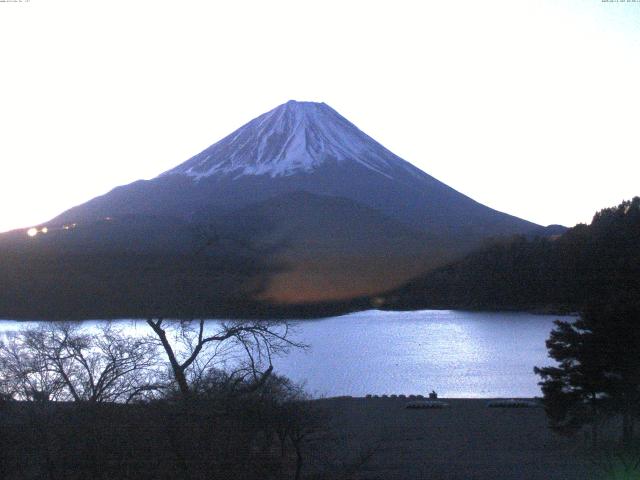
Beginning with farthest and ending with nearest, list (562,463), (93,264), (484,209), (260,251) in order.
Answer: (484,209) < (562,463) < (260,251) < (93,264)

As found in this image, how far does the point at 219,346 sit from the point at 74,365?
155 centimetres

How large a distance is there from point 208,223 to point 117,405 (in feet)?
4.95

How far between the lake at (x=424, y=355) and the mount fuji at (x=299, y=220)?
2.89ft

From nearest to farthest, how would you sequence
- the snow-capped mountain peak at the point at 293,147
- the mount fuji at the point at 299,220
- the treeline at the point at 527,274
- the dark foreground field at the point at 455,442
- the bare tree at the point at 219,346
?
the mount fuji at the point at 299,220 < the bare tree at the point at 219,346 < the dark foreground field at the point at 455,442 < the treeline at the point at 527,274 < the snow-capped mountain peak at the point at 293,147

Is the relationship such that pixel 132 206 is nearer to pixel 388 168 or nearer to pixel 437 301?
pixel 437 301

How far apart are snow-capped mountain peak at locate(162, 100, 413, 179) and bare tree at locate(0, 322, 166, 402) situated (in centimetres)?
2360

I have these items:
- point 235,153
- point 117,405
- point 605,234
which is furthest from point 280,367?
point 235,153

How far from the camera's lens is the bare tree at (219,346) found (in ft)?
21.0

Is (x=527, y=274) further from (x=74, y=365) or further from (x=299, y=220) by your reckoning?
(x=74, y=365)

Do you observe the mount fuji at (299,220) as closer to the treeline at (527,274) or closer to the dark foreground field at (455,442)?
the treeline at (527,274)

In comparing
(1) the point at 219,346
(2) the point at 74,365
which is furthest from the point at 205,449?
(1) the point at 219,346

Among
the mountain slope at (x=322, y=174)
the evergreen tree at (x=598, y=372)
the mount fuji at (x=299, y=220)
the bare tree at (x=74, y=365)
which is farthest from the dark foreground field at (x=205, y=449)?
the mountain slope at (x=322, y=174)

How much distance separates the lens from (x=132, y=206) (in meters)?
12.7

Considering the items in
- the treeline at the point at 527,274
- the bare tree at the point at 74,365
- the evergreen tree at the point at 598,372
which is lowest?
the evergreen tree at the point at 598,372
